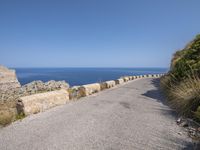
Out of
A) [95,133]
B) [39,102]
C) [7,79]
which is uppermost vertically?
[39,102]

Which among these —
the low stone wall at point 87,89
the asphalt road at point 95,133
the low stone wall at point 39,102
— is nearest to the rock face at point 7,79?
the low stone wall at point 87,89

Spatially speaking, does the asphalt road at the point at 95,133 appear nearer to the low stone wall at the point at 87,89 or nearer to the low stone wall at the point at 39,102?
the low stone wall at the point at 39,102

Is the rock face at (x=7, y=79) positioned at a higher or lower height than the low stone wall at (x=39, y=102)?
lower

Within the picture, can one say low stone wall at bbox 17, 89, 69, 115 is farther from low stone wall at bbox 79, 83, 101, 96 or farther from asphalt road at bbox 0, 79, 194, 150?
low stone wall at bbox 79, 83, 101, 96

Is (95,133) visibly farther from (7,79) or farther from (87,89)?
(7,79)

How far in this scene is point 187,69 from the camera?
716 cm

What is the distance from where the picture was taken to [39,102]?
5219mm

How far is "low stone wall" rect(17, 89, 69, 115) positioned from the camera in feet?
15.5

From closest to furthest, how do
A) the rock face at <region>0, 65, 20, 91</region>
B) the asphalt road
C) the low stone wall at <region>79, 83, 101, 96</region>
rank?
1. the asphalt road
2. the low stone wall at <region>79, 83, 101, 96</region>
3. the rock face at <region>0, 65, 20, 91</region>

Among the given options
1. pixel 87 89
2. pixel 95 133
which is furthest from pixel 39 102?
pixel 87 89

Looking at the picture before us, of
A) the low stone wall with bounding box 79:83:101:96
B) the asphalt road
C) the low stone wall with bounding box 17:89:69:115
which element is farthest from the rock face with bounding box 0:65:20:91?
the asphalt road

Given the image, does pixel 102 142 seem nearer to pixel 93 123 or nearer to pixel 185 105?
pixel 93 123

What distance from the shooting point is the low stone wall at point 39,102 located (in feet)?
15.5

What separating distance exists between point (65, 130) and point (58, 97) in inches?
116
